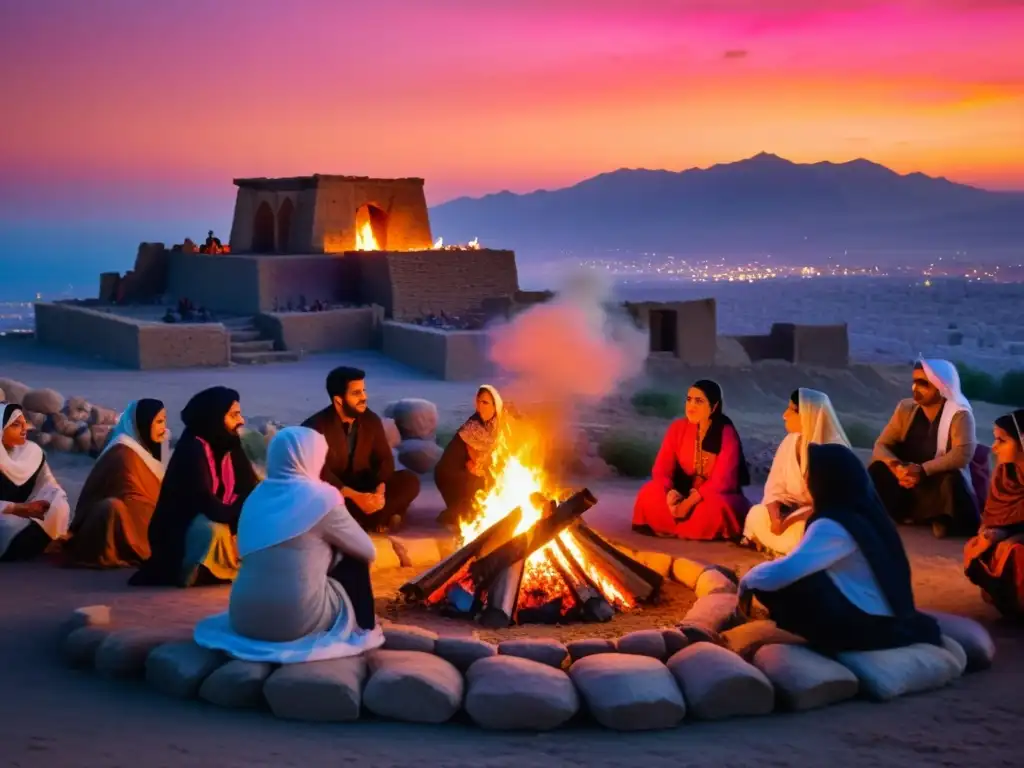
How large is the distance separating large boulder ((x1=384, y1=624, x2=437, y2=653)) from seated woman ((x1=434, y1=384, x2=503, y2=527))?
11.4 feet

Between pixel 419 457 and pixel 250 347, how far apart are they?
10.6 metres

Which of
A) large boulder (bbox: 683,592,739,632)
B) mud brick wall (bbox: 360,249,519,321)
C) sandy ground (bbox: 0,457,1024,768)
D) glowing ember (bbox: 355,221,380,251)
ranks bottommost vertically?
sandy ground (bbox: 0,457,1024,768)

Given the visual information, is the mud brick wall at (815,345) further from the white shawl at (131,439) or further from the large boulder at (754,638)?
the large boulder at (754,638)

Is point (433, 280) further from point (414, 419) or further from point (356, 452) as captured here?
point (356, 452)

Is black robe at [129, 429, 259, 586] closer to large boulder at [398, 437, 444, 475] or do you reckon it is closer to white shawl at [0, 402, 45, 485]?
white shawl at [0, 402, 45, 485]

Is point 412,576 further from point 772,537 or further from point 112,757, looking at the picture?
point 112,757

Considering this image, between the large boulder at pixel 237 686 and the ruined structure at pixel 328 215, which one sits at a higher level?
the ruined structure at pixel 328 215

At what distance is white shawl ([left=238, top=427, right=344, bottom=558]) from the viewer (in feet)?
21.0

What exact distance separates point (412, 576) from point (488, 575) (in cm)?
112

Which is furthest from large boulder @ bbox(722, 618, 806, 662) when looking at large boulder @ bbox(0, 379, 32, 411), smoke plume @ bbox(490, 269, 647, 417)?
smoke plume @ bbox(490, 269, 647, 417)

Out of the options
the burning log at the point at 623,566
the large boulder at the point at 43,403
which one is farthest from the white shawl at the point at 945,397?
the large boulder at the point at 43,403

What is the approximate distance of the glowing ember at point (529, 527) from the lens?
807 cm

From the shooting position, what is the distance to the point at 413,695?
600 centimetres

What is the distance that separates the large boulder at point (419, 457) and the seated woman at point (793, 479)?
421 centimetres
